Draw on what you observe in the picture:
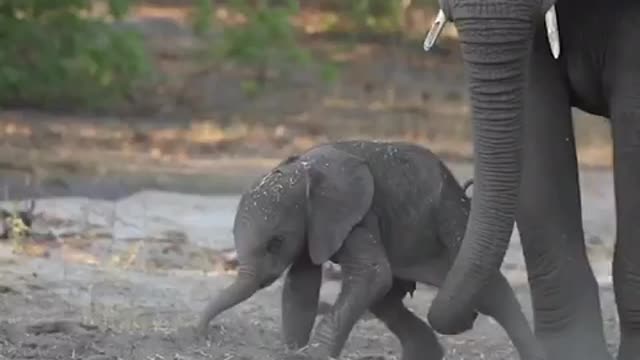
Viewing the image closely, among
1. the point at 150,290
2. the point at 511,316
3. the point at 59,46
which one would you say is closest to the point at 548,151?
the point at 511,316

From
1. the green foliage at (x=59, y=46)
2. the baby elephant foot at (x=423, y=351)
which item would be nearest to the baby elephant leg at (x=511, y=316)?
A: the baby elephant foot at (x=423, y=351)

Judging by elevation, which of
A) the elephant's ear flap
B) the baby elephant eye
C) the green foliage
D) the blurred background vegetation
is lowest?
the blurred background vegetation

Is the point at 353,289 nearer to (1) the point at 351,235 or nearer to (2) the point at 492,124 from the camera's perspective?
(1) the point at 351,235

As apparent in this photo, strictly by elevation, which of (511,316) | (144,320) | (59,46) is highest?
(511,316)

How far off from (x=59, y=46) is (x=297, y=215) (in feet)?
34.7

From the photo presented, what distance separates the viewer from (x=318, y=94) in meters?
25.1

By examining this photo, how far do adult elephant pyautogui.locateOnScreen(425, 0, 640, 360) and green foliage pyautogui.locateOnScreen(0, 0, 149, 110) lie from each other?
421 inches

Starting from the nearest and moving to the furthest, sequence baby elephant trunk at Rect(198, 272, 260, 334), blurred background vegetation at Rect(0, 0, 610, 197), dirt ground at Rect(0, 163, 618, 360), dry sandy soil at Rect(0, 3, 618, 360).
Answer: baby elephant trunk at Rect(198, 272, 260, 334)
dirt ground at Rect(0, 163, 618, 360)
dry sandy soil at Rect(0, 3, 618, 360)
blurred background vegetation at Rect(0, 0, 610, 197)

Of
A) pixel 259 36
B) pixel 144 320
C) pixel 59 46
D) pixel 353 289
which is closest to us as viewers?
pixel 353 289

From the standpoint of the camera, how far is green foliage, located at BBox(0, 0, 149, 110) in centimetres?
1764

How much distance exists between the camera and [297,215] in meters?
7.86

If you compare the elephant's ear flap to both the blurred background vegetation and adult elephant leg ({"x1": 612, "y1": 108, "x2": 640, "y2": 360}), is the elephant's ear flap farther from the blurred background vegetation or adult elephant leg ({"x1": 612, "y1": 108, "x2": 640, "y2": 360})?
the blurred background vegetation

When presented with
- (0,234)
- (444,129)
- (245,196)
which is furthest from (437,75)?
(245,196)

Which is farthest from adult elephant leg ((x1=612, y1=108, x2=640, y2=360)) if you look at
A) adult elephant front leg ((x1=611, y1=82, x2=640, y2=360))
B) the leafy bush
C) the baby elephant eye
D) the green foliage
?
the leafy bush
